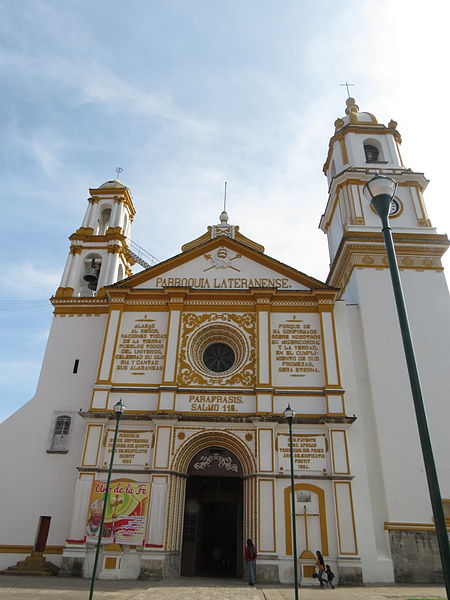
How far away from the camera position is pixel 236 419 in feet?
55.3

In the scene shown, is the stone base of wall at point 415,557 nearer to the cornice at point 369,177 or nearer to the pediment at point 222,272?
the pediment at point 222,272

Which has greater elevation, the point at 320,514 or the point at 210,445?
the point at 210,445

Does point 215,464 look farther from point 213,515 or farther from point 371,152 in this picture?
point 371,152

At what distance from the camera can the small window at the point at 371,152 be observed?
2519 centimetres

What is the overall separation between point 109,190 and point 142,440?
46.2 ft

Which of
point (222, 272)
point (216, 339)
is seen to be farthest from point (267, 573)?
point (222, 272)

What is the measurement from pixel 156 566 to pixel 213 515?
394cm

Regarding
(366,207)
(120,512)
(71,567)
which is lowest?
(71,567)

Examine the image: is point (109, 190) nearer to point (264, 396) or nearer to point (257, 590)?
point (264, 396)

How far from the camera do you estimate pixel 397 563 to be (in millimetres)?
15148

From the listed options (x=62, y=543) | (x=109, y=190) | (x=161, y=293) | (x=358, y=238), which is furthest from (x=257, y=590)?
(x=109, y=190)

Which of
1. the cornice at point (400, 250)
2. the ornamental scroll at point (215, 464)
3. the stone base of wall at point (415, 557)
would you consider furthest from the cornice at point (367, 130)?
the stone base of wall at point (415, 557)

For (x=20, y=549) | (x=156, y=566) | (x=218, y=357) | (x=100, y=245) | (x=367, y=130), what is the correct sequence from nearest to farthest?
1. (x=156, y=566)
2. (x=20, y=549)
3. (x=218, y=357)
4. (x=100, y=245)
5. (x=367, y=130)

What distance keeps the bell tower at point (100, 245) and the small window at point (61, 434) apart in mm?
5835
